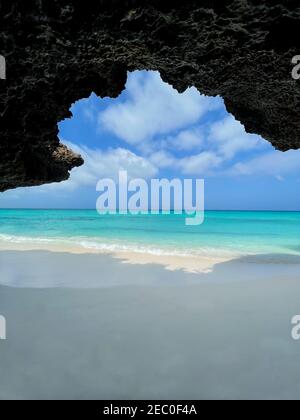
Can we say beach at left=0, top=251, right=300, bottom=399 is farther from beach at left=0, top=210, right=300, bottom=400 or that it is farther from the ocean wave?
the ocean wave

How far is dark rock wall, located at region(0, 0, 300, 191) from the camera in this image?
264cm

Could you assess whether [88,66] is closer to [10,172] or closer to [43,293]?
[10,172]

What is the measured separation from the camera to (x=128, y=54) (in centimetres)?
342

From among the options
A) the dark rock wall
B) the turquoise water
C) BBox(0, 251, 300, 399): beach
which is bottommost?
the turquoise water

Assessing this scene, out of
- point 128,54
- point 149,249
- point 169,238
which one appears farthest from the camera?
point 169,238

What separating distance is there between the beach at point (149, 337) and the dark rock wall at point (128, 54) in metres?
2.44

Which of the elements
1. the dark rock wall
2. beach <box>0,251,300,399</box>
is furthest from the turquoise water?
the dark rock wall

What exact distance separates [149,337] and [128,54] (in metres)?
3.38

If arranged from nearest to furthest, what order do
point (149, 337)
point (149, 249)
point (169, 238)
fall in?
1. point (149, 337)
2. point (149, 249)
3. point (169, 238)

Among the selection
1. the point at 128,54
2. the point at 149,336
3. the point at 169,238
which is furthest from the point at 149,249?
the point at 128,54

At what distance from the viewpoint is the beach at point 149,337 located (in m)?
2.86

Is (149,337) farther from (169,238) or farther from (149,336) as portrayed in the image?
(169,238)

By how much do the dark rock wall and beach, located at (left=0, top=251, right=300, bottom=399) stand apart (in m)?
2.44
